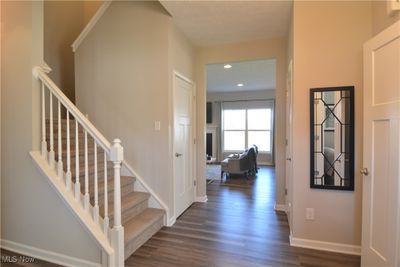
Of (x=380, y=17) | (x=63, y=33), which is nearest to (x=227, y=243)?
(x=380, y=17)

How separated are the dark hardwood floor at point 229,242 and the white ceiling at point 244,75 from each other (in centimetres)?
274

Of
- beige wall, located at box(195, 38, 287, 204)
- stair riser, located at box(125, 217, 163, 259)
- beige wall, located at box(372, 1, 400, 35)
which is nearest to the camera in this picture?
beige wall, located at box(372, 1, 400, 35)

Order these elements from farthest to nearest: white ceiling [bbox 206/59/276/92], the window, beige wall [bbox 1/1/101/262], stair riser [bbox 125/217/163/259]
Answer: the window → white ceiling [bbox 206/59/276/92] → stair riser [bbox 125/217/163/259] → beige wall [bbox 1/1/101/262]

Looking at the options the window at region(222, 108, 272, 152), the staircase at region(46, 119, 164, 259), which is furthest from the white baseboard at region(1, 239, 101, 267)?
the window at region(222, 108, 272, 152)

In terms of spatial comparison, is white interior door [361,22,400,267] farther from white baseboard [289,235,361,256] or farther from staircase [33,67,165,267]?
staircase [33,67,165,267]

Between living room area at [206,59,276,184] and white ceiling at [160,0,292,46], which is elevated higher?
white ceiling at [160,0,292,46]

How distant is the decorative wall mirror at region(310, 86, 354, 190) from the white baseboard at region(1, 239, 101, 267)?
2.38 m

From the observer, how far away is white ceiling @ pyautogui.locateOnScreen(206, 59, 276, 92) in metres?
5.02

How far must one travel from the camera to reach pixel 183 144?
3.46 m

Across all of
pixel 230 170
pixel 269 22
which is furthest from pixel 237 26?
pixel 230 170

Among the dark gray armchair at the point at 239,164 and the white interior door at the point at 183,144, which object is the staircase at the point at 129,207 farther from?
the dark gray armchair at the point at 239,164

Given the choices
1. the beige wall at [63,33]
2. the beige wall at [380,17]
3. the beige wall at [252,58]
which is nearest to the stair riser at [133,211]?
the beige wall at [252,58]

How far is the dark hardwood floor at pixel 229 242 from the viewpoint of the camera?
216cm

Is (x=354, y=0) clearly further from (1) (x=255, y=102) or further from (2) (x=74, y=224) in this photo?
→ (1) (x=255, y=102)
